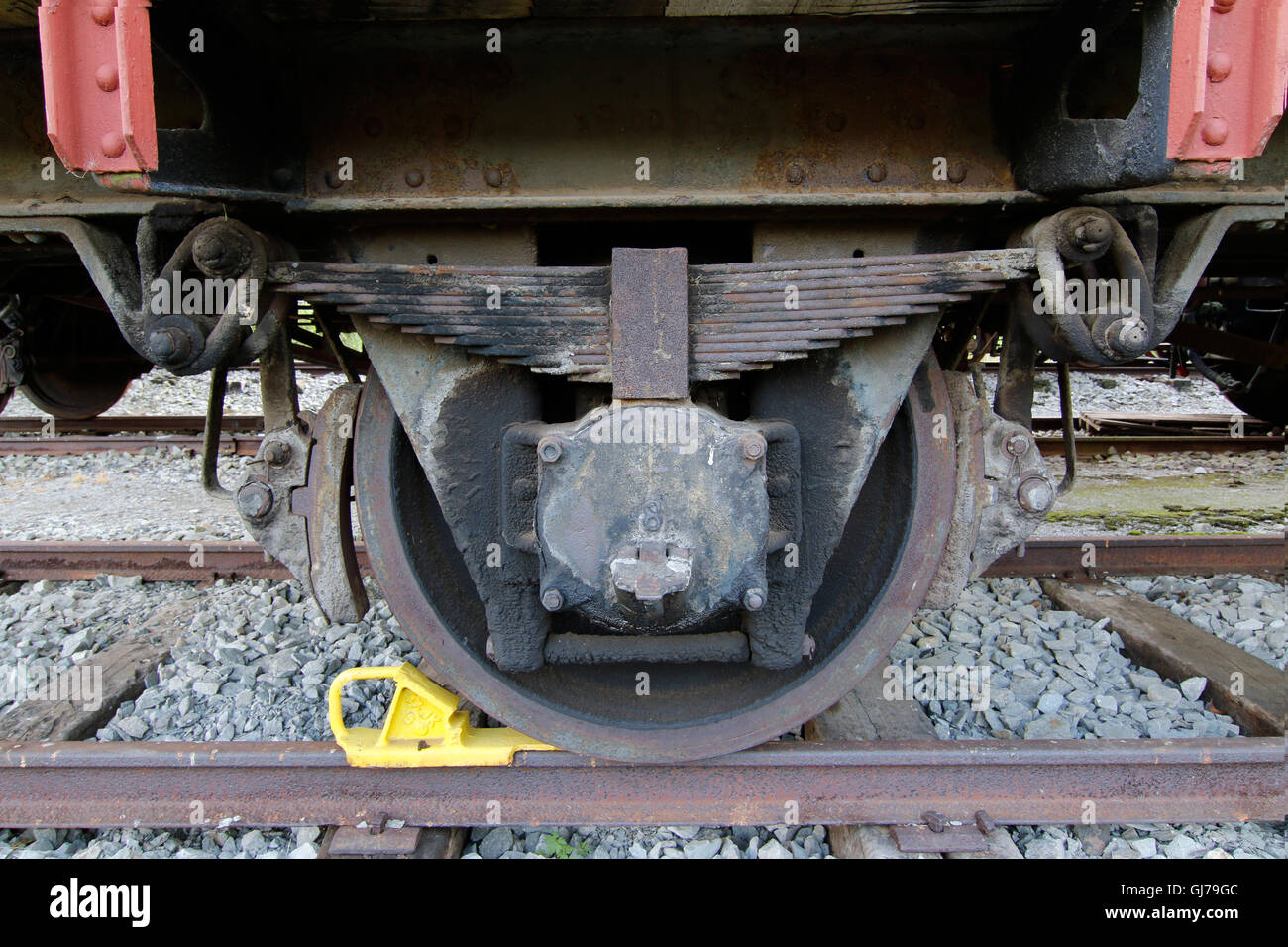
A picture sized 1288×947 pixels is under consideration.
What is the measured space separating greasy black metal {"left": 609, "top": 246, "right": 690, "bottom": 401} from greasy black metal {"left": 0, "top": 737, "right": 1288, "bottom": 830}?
1.09 m

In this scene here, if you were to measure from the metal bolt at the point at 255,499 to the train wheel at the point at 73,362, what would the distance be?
3586 mm

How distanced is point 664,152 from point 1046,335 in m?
0.99

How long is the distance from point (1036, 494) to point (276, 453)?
6.29 feet

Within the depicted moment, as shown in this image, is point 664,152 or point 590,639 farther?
point 590,639

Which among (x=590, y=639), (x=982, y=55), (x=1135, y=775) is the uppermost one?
(x=982, y=55)

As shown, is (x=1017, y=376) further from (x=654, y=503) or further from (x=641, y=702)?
(x=641, y=702)

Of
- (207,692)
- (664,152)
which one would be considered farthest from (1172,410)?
(207,692)

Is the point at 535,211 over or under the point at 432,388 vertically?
over

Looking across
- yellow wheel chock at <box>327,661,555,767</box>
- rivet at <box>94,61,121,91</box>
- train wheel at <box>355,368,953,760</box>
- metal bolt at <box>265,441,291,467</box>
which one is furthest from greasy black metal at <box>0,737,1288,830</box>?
rivet at <box>94,61,121,91</box>

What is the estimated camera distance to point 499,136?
5.49 feet

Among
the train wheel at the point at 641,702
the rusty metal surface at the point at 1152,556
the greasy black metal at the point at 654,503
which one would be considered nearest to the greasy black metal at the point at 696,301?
the greasy black metal at the point at 654,503

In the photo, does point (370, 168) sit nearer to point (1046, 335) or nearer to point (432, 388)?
point (432, 388)

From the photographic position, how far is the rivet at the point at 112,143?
1.21 metres

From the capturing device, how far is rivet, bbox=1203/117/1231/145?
1.25 meters
